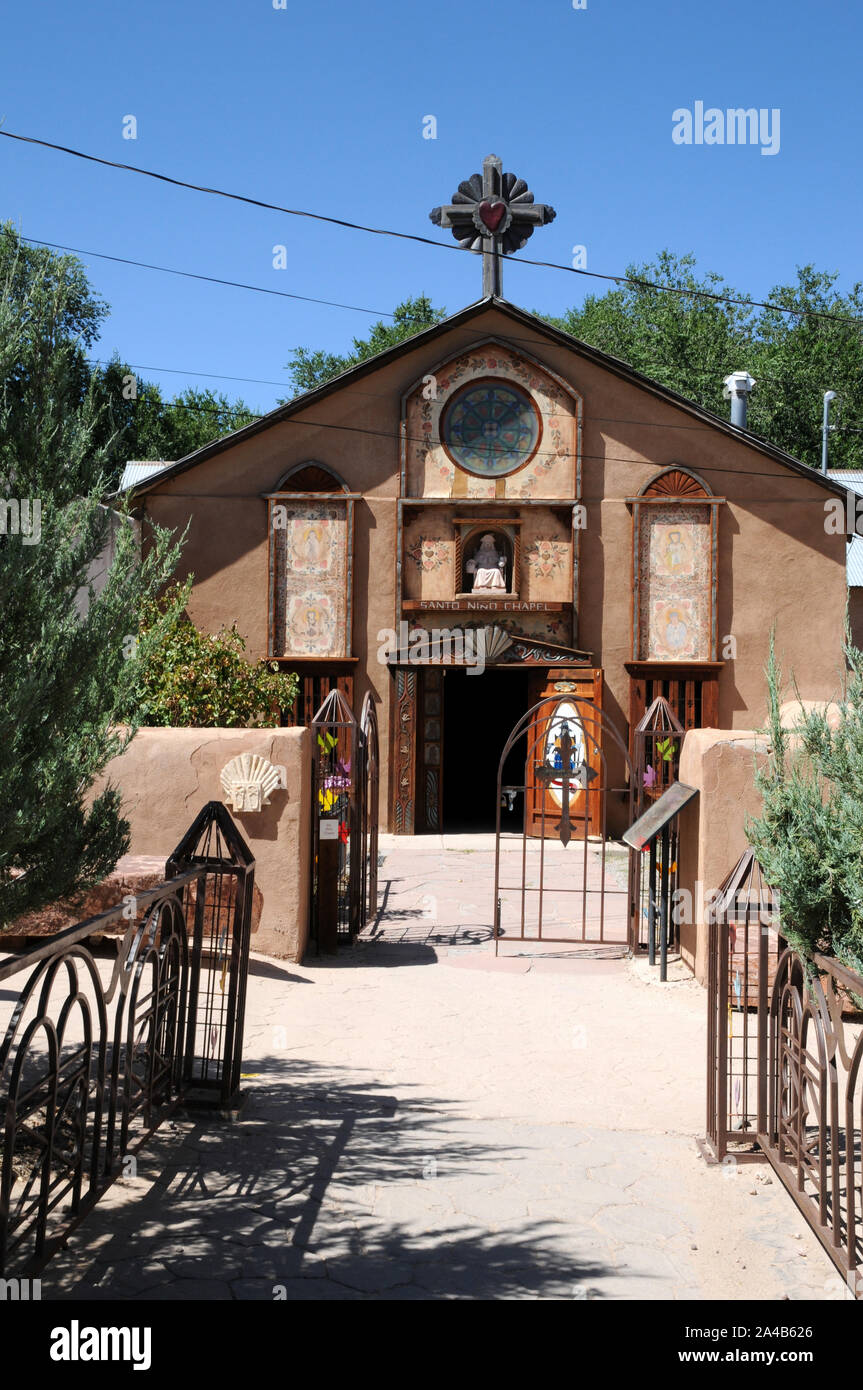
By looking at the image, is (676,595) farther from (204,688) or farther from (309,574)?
(204,688)

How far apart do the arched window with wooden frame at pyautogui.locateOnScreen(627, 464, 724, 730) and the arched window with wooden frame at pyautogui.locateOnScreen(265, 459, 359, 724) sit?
434 cm

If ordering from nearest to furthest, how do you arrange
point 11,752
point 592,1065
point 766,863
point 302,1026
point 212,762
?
point 11,752 → point 766,863 → point 592,1065 → point 302,1026 → point 212,762

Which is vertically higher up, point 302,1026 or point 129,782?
point 129,782

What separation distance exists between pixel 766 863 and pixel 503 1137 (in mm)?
1859

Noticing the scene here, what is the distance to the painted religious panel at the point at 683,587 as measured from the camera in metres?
17.3

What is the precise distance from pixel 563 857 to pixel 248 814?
766 cm

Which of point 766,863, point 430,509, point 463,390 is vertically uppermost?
point 463,390

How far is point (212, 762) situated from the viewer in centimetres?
920

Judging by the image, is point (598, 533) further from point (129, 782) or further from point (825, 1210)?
point (825, 1210)

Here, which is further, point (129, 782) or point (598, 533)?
point (598, 533)

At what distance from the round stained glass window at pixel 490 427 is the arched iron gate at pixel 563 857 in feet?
12.7

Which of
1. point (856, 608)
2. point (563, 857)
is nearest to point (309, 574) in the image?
point (563, 857)

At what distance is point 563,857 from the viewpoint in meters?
15.9

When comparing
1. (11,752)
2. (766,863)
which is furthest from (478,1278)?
(11,752)
